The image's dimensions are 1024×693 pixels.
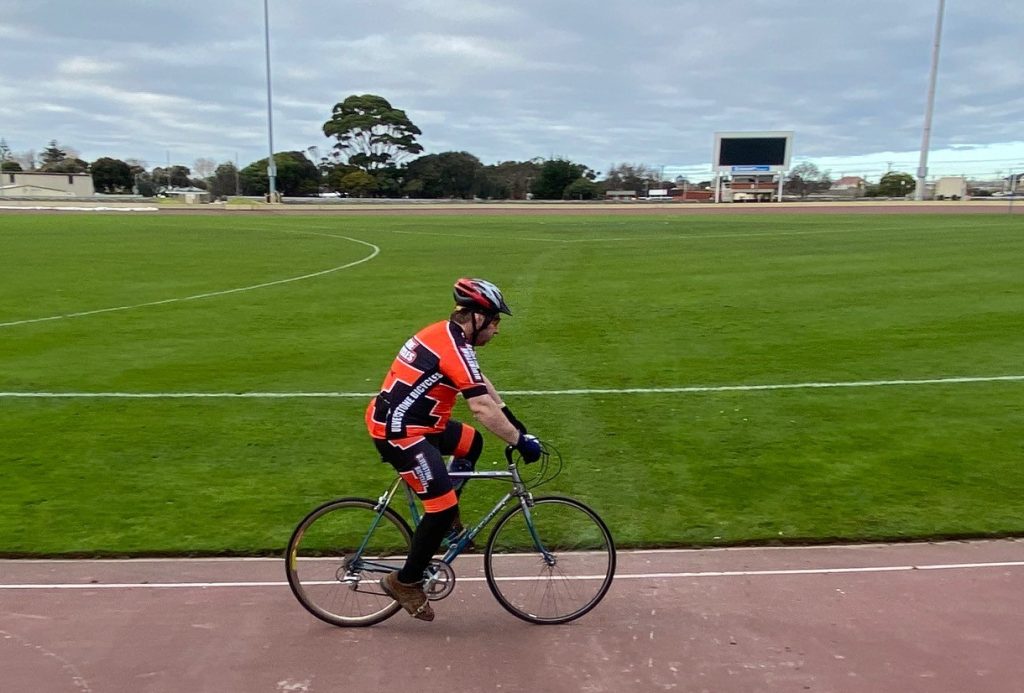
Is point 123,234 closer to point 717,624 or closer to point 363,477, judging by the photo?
point 363,477

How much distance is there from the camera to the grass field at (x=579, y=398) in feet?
19.9

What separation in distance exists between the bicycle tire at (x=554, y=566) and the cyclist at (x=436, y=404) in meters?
0.44

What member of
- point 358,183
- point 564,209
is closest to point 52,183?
point 358,183

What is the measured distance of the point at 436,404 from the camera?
4188 mm

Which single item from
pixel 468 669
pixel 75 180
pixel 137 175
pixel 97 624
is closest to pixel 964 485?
pixel 468 669

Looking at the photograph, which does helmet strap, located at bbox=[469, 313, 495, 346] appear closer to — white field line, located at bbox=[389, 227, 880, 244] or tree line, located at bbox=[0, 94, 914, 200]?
white field line, located at bbox=[389, 227, 880, 244]

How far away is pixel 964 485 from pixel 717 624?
10.9 ft

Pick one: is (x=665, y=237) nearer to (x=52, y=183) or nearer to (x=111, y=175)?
(x=52, y=183)

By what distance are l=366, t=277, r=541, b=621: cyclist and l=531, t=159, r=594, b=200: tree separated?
95159mm

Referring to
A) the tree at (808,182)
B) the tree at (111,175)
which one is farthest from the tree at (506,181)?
the tree at (111,175)

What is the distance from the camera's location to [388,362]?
37.4ft

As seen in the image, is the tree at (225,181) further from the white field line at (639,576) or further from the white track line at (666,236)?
the white field line at (639,576)

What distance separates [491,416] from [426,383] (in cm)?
38

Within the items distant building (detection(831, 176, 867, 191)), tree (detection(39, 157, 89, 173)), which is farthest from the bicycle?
tree (detection(39, 157, 89, 173))
